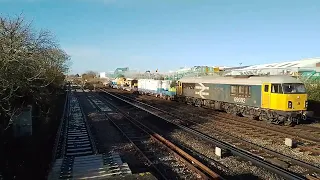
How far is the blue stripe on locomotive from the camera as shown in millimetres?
19875

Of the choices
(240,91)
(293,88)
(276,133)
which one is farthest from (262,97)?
(276,133)

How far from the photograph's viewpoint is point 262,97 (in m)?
19.3

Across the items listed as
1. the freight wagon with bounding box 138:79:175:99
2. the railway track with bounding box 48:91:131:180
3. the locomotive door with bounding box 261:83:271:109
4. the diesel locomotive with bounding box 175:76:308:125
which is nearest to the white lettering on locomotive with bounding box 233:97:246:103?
the diesel locomotive with bounding box 175:76:308:125

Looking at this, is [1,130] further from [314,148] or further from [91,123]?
[314,148]

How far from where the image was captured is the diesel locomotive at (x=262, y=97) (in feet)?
59.3

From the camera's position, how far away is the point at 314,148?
12.6 metres

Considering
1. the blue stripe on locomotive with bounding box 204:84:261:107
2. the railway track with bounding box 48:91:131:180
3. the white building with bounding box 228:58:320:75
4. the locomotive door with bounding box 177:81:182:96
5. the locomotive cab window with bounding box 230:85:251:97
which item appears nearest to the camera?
the railway track with bounding box 48:91:131:180

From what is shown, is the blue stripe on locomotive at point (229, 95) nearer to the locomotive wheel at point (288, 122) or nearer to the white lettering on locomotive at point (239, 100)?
the white lettering on locomotive at point (239, 100)

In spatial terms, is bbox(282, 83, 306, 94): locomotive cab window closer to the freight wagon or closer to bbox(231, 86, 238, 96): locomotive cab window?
bbox(231, 86, 238, 96): locomotive cab window

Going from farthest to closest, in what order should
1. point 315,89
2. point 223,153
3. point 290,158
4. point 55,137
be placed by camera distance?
1. point 315,89
2. point 55,137
3. point 223,153
4. point 290,158

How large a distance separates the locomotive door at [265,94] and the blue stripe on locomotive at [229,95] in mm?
362

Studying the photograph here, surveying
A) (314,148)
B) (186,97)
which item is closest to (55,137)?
(314,148)

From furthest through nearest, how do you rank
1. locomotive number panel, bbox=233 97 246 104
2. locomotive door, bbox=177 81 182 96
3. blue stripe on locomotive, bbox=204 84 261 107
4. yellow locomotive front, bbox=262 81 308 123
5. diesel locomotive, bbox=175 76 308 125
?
locomotive door, bbox=177 81 182 96, locomotive number panel, bbox=233 97 246 104, blue stripe on locomotive, bbox=204 84 261 107, diesel locomotive, bbox=175 76 308 125, yellow locomotive front, bbox=262 81 308 123

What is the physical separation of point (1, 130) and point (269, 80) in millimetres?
14944
